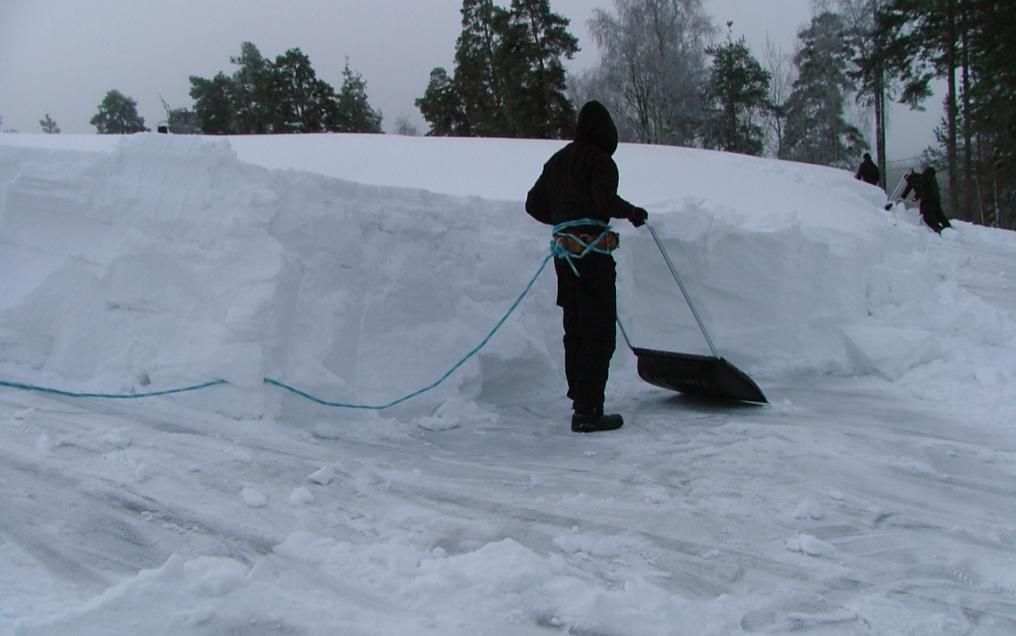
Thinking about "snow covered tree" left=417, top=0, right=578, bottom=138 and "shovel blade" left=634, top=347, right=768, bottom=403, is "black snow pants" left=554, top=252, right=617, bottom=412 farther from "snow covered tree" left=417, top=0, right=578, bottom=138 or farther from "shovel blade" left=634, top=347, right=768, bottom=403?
"snow covered tree" left=417, top=0, right=578, bottom=138

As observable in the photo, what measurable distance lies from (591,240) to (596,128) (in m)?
0.59

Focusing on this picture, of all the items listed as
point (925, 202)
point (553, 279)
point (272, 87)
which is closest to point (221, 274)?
point (553, 279)

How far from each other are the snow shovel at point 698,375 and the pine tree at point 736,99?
29782 mm

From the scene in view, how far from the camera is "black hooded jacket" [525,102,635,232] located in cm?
372

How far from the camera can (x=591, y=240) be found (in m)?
3.76

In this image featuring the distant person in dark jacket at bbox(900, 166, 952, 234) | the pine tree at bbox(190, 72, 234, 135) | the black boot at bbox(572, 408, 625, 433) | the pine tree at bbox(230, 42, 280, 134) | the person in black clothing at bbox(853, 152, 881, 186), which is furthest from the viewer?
the pine tree at bbox(190, 72, 234, 135)

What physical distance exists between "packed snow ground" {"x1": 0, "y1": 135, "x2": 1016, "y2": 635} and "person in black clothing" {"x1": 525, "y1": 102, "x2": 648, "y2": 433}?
0.90 ft

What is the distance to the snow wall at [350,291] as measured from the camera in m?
3.38

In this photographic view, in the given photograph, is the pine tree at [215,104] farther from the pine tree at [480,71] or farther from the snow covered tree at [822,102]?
the snow covered tree at [822,102]

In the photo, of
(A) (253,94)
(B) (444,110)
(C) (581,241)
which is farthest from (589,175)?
(A) (253,94)

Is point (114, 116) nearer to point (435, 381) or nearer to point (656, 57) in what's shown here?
point (656, 57)

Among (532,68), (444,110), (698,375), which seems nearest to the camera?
(698,375)

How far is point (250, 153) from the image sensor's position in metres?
10.4

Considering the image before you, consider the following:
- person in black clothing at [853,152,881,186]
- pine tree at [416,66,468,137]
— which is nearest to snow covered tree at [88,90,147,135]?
pine tree at [416,66,468,137]
